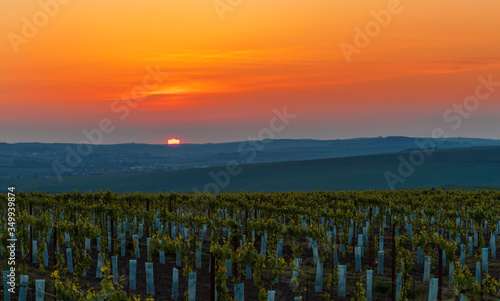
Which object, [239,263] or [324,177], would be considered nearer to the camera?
[239,263]

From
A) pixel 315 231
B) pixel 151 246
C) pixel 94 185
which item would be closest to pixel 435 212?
pixel 315 231

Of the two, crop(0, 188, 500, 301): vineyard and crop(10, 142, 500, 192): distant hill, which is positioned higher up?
crop(10, 142, 500, 192): distant hill

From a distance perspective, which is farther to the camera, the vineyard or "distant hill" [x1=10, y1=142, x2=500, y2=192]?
"distant hill" [x1=10, y1=142, x2=500, y2=192]

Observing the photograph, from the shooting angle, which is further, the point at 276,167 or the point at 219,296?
the point at 276,167

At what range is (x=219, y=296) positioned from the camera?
14.6 meters

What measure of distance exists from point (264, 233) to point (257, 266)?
742 cm

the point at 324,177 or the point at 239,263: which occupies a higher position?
the point at 324,177

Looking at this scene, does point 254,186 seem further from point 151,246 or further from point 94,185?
point 151,246

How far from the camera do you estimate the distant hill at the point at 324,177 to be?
141250 mm

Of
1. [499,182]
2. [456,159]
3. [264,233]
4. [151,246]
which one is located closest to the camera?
[151,246]

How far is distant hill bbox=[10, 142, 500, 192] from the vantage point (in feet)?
463

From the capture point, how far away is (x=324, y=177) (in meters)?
152

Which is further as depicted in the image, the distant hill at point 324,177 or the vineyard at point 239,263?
the distant hill at point 324,177

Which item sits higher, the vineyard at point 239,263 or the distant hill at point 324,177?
the distant hill at point 324,177
